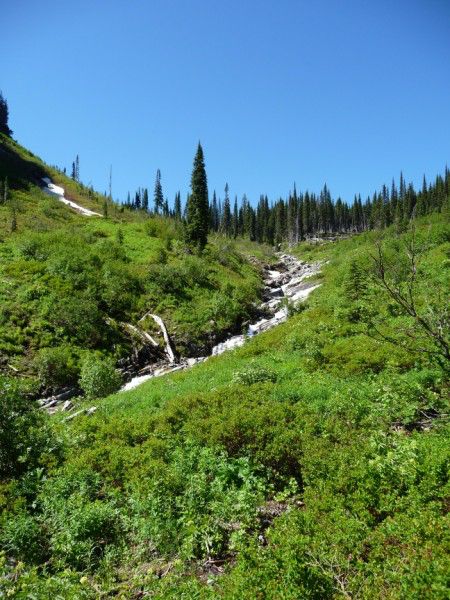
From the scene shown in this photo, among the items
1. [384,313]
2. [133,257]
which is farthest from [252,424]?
[133,257]

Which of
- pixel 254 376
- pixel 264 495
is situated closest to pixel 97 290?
pixel 254 376

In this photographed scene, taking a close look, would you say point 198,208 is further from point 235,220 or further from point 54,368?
point 235,220

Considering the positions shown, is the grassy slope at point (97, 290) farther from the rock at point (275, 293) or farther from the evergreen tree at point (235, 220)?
the evergreen tree at point (235, 220)

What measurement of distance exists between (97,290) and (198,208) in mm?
22884

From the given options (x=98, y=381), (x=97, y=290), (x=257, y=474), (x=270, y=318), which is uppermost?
(x=97, y=290)

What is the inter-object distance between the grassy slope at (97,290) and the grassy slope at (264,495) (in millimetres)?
11714

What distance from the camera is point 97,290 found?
27094mm

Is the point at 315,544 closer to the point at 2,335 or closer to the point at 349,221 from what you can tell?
the point at 2,335

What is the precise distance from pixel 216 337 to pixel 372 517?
2103 centimetres

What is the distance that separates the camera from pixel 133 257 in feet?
117

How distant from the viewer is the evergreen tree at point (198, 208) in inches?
1768

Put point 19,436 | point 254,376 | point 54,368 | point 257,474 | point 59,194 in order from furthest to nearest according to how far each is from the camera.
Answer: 1. point 59,194
2. point 54,368
3. point 254,376
4. point 19,436
5. point 257,474

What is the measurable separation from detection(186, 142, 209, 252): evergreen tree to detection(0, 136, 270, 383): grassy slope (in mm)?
2540

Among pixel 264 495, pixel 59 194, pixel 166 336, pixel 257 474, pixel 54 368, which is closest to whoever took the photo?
pixel 264 495
